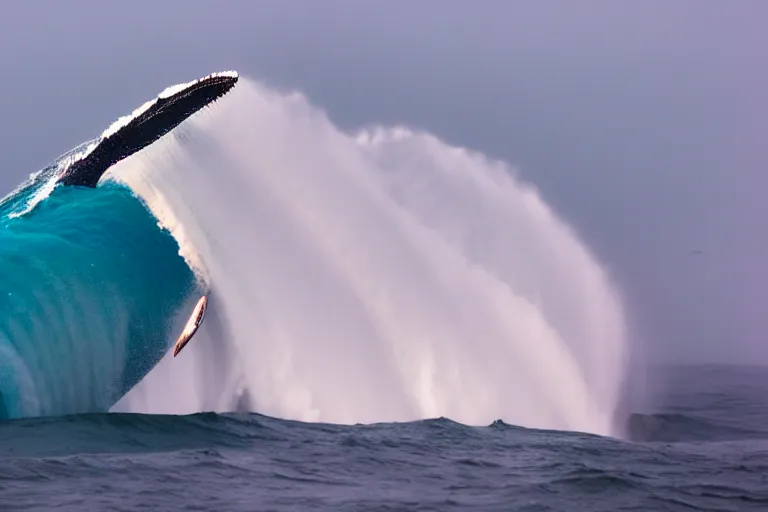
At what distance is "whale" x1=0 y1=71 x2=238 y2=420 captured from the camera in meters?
19.0

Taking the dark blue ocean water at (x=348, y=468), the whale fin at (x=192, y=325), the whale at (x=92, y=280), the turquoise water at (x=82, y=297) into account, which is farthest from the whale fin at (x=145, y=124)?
the dark blue ocean water at (x=348, y=468)

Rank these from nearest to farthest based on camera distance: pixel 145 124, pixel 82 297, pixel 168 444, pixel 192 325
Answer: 1. pixel 168 444
2. pixel 82 297
3. pixel 145 124
4. pixel 192 325

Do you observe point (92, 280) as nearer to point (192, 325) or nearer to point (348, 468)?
point (192, 325)

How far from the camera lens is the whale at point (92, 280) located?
19.0m

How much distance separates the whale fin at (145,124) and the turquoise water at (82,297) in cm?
42

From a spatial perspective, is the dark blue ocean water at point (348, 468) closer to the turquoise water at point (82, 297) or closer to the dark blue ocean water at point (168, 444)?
the dark blue ocean water at point (168, 444)

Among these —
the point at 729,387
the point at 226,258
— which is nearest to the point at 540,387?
the point at 226,258

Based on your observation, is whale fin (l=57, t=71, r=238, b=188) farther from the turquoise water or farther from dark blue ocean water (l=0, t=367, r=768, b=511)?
dark blue ocean water (l=0, t=367, r=768, b=511)

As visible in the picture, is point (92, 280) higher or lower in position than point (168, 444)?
higher

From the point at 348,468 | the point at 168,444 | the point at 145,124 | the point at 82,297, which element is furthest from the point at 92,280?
the point at 348,468

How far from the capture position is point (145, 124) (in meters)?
20.8

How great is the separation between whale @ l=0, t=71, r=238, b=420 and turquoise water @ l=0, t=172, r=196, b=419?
0.02 metres

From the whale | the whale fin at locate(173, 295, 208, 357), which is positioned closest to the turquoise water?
the whale

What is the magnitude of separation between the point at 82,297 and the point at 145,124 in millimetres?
4030
